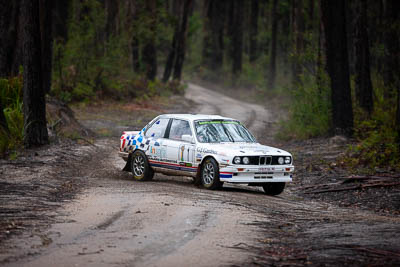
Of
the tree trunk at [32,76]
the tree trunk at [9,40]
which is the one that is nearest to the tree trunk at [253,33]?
the tree trunk at [9,40]

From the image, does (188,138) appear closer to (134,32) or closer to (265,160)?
(265,160)

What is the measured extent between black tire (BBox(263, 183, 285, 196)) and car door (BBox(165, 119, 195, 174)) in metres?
1.61

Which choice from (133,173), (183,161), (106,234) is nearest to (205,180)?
(183,161)

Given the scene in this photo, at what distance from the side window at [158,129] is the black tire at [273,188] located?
2663 millimetres

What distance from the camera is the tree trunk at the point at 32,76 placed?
17.9 meters

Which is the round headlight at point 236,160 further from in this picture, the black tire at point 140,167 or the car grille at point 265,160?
the black tire at point 140,167

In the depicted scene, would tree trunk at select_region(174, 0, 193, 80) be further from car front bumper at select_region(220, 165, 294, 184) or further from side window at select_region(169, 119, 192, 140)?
car front bumper at select_region(220, 165, 294, 184)

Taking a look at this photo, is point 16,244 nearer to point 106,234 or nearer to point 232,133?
point 106,234

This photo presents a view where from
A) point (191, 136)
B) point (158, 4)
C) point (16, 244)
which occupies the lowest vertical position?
→ point (16, 244)

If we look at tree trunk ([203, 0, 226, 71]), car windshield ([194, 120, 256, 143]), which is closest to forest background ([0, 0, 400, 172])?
car windshield ([194, 120, 256, 143])

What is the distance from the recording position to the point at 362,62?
24.5 m

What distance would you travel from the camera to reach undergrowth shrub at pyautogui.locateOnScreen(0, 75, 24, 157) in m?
17.5

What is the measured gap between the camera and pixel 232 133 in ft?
48.1

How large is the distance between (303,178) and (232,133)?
3.06m
